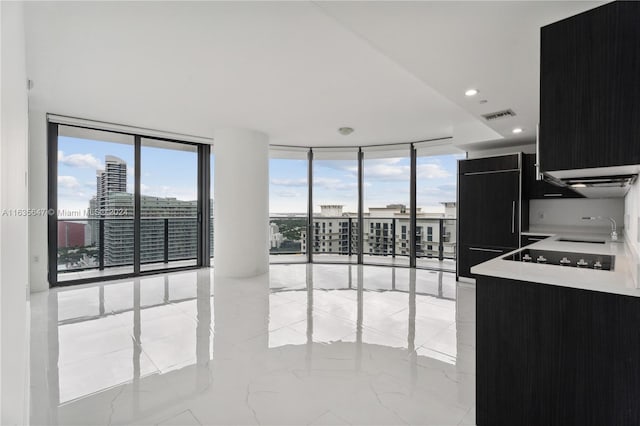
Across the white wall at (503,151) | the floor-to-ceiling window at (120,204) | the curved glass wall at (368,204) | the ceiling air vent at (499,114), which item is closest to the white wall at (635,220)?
the ceiling air vent at (499,114)

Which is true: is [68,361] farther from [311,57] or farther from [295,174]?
[295,174]

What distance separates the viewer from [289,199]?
7141mm

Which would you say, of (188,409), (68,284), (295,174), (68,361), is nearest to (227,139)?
(295,174)

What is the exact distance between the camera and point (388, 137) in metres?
5.94

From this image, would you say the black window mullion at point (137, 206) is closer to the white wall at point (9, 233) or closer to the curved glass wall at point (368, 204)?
the curved glass wall at point (368, 204)

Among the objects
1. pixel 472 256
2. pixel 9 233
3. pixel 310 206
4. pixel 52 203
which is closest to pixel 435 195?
pixel 472 256

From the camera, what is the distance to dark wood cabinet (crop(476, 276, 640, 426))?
1.40 m

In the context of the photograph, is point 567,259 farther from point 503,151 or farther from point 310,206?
point 310,206

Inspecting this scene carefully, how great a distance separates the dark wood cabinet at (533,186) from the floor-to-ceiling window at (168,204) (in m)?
5.79

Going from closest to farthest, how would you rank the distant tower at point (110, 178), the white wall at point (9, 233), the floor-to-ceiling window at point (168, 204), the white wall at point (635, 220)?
the white wall at point (9, 233) < the white wall at point (635, 220) < the distant tower at point (110, 178) < the floor-to-ceiling window at point (168, 204)

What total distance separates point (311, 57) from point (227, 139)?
9.75 feet

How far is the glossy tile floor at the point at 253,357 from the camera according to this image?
1905mm

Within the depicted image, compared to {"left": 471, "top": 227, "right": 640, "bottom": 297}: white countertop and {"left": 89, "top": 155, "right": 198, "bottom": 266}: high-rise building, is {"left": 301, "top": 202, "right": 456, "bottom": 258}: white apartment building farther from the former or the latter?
{"left": 471, "top": 227, "right": 640, "bottom": 297}: white countertop

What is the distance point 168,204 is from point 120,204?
0.81m
